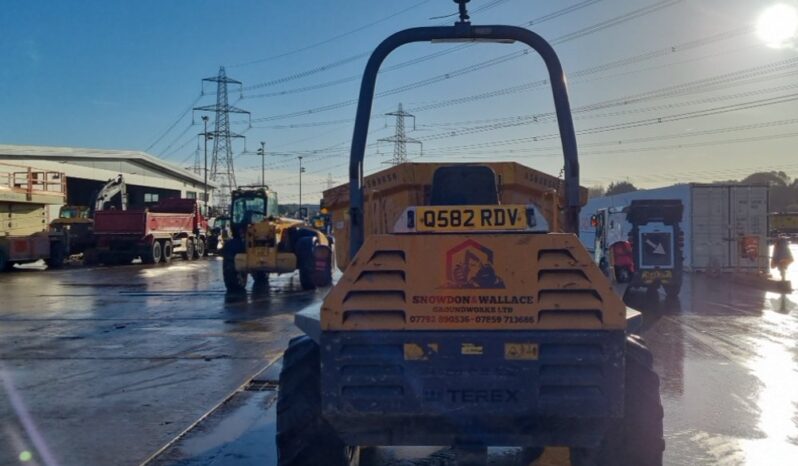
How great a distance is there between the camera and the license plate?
4125 mm

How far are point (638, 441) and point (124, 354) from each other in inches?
321

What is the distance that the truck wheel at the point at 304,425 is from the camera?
4.10m

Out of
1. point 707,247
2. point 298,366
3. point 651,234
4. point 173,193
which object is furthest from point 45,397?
point 173,193

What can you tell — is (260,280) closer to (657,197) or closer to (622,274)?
(622,274)

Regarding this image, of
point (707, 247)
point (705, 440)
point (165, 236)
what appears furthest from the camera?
point (165, 236)

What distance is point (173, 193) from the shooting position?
63.0 m

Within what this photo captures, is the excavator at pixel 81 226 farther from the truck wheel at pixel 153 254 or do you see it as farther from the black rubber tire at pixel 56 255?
the truck wheel at pixel 153 254

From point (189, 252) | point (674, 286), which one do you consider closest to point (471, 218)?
point (674, 286)

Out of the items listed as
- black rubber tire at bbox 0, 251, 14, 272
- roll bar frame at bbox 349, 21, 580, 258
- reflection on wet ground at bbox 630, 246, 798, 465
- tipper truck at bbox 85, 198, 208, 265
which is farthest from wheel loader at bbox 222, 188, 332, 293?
roll bar frame at bbox 349, 21, 580, 258

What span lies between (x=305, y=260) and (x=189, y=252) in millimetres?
17829

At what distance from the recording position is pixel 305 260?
727 inches

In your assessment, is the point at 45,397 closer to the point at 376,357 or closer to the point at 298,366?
the point at 298,366

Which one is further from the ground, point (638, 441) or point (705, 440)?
point (638, 441)

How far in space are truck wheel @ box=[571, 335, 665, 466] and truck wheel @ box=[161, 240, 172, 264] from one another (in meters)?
30.2
